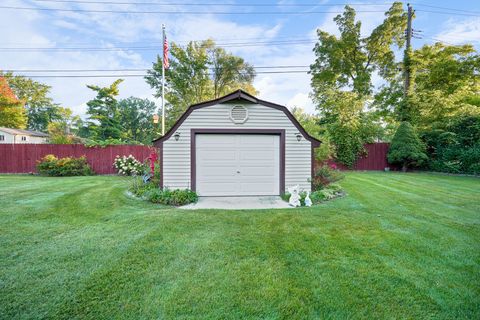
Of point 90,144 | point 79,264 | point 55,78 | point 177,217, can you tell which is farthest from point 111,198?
point 55,78

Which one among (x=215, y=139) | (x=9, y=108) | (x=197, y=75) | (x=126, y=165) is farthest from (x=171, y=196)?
(x=9, y=108)

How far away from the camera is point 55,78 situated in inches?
643

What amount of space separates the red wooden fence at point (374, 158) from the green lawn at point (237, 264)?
383 inches

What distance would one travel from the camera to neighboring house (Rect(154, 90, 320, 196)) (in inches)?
267

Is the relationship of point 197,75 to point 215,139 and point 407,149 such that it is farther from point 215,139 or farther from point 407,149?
point 407,149

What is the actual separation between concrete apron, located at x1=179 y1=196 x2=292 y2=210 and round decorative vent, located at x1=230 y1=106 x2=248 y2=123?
7.80 feet

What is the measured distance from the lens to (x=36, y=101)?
110ft

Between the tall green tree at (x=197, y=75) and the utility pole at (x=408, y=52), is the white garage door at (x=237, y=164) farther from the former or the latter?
the tall green tree at (x=197, y=75)

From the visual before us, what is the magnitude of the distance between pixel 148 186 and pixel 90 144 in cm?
779

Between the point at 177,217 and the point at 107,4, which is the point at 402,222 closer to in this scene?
the point at 177,217

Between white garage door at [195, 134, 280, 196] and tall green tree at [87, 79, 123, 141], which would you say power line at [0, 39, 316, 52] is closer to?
tall green tree at [87, 79, 123, 141]

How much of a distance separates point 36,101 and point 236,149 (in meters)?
41.1

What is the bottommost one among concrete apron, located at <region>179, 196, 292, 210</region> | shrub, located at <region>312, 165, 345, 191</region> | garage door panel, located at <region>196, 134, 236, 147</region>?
concrete apron, located at <region>179, 196, 292, 210</region>

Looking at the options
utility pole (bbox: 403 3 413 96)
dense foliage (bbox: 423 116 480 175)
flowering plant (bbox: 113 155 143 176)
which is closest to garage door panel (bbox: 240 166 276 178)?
flowering plant (bbox: 113 155 143 176)
